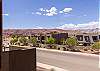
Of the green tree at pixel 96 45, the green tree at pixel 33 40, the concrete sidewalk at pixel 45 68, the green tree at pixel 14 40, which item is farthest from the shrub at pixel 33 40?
the green tree at pixel 96 45

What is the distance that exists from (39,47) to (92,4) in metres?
1.18

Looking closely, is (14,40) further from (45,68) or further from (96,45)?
(96,45)

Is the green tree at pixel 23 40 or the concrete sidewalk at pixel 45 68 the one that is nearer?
the green tree at pixel 23 40

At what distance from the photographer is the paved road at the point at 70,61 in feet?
10.00

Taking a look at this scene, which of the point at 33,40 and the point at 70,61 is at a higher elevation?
the point at 33,40

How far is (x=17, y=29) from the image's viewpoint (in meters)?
2.66

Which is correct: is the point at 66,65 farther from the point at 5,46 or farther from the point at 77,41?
the point at 5,46

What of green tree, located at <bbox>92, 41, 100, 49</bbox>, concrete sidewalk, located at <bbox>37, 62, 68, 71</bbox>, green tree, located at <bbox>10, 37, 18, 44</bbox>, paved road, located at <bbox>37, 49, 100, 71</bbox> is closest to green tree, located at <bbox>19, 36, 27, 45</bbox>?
green tree, located at <bbox>10, 37, 18, 44</bbox>

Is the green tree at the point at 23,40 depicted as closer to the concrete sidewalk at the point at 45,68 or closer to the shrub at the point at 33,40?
the shrub at the point at 33,40

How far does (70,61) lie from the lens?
3549mm

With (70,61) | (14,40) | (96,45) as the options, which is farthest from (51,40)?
(70,61)

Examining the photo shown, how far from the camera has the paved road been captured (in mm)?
3046

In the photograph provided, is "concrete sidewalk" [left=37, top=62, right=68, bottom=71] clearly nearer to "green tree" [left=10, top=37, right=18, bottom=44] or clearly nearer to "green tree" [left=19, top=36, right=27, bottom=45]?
"green tree" [left=19, top=36, right=27, bottom=45]

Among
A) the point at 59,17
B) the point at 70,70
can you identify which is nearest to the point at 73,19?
the point at 59,17
